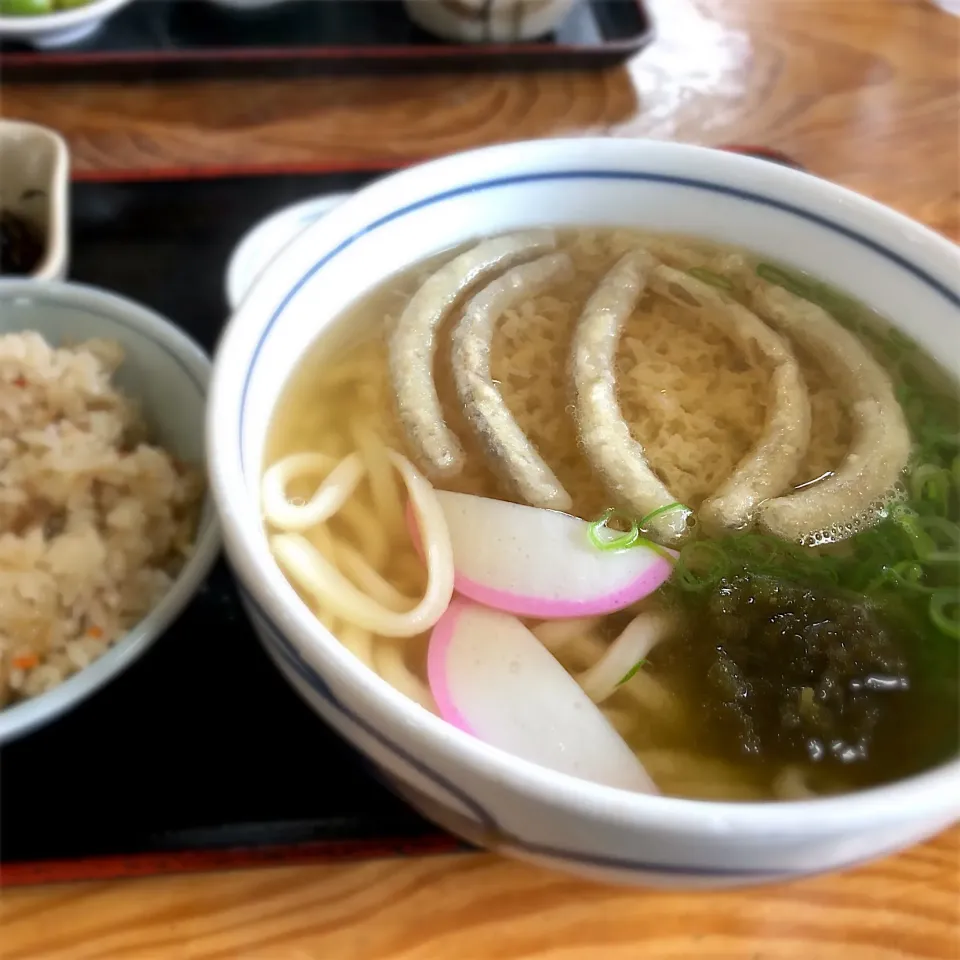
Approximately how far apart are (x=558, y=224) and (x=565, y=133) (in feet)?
2.36

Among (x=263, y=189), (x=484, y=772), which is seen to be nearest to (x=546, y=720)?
(x=484, y=772)

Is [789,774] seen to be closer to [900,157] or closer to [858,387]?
[858,387]

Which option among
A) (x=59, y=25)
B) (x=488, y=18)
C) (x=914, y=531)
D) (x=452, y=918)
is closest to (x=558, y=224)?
(x=914, y=531)

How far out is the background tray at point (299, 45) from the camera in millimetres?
1619

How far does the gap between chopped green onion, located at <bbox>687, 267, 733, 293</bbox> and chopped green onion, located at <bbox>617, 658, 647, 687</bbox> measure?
48cm

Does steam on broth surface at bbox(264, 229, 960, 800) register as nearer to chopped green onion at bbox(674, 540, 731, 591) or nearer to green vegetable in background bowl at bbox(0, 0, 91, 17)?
chopped green onion at bbox(674, 540, 731, 591)

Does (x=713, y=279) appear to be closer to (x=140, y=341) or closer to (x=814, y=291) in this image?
(x=814, y=291)

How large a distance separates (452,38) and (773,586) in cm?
140

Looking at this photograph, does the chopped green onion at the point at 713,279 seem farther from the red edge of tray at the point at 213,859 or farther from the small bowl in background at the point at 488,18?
the small bowl in background at the point at 488,18

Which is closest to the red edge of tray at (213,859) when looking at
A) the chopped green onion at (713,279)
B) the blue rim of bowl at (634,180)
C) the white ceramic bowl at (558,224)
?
the white ceramic bowl at (558,224)

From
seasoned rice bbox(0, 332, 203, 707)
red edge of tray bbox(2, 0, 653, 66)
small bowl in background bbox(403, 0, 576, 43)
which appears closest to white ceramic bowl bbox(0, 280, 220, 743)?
seasoned rice bbox(0, 332, 203, 707)

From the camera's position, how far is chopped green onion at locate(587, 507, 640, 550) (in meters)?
0.83

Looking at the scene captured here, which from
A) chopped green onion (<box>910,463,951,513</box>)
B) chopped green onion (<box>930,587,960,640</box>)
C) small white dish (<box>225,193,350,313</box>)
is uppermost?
chopped green onion (<box>910,463,951,513</box>)

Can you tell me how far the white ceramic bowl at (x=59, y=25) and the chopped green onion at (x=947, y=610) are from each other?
1.66 metres
